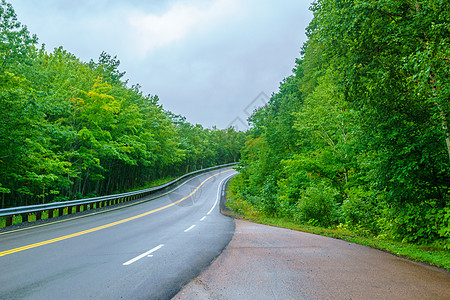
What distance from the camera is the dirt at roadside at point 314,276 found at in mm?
3951

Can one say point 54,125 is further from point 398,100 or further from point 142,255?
point 398,100

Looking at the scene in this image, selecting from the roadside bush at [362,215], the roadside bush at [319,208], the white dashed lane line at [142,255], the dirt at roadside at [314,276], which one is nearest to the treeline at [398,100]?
the roadside bush at [362,215]

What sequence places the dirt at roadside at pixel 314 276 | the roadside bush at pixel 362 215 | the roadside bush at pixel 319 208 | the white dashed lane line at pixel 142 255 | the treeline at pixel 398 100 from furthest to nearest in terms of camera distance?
1. the roadside bush at pixel 319 208
2. the roadside bush at pixel 362 215
3. the treeline at pixel 398 100
4. the white dashed lane line at pixel 142 255
5. the dirt at roadside at pixel 314 276

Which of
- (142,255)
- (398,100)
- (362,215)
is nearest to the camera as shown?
(142,255)

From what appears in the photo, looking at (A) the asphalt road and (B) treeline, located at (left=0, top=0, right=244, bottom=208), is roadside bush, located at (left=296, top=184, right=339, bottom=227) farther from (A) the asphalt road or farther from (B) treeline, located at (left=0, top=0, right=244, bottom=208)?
(B) treeline, located at (left=0, top=0, right=244, bottom=208)

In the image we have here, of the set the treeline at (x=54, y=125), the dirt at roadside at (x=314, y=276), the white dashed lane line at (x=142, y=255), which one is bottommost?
the white dashed lane line at (x=142, y=255)

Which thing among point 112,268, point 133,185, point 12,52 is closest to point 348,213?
point 112,268

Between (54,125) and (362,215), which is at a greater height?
(54,125)

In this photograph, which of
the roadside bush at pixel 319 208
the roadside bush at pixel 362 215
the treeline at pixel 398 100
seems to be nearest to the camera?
the treeline at pixel 398 100

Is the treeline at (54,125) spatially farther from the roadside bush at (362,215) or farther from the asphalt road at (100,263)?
the roadside bush at (362,215)

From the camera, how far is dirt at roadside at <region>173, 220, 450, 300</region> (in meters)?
3.95

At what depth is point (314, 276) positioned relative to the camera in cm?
475

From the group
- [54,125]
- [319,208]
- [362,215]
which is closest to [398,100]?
[362,215]

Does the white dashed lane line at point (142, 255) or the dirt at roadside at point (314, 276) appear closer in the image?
the dirt at roadside at point (314, 276)
